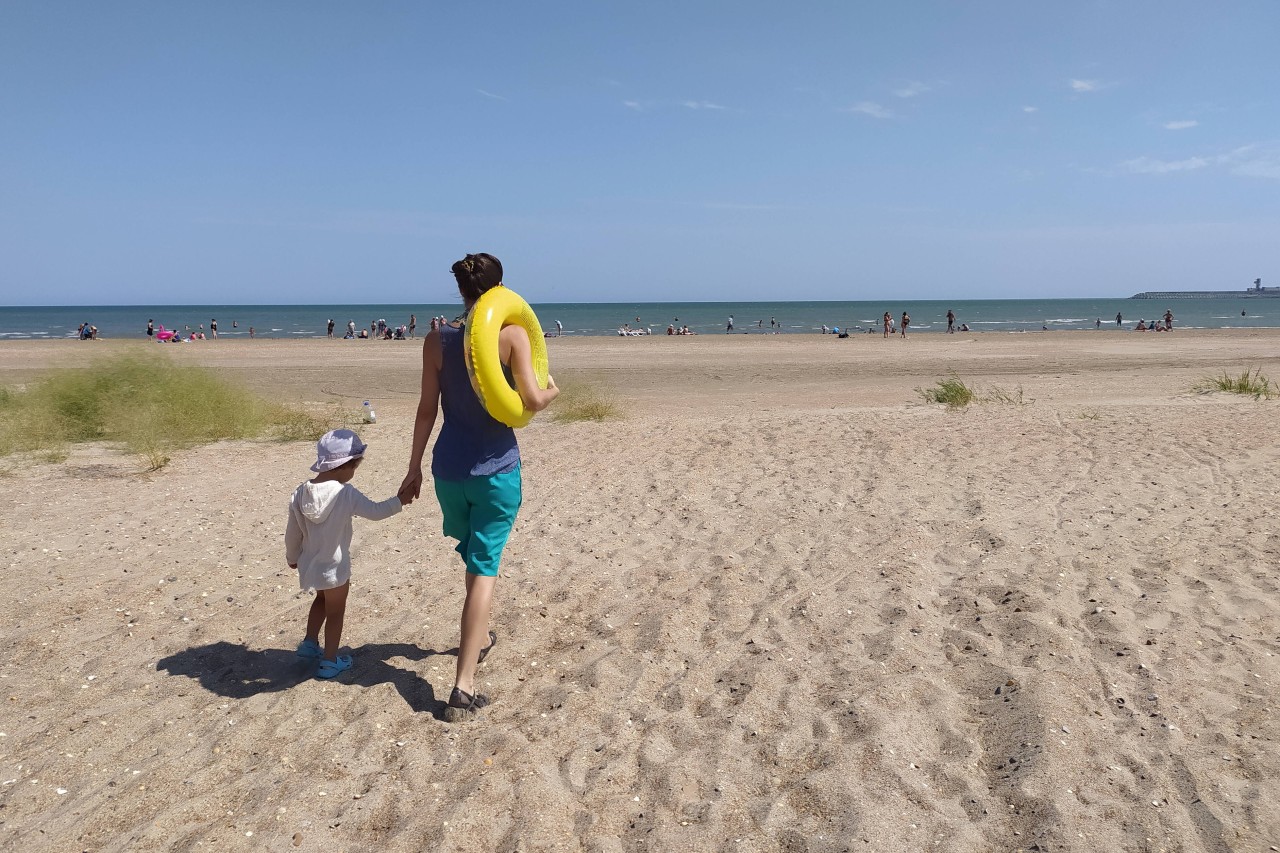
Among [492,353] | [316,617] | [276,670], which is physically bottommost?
[276,670]

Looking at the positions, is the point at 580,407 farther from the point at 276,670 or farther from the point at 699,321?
the point at 699,321

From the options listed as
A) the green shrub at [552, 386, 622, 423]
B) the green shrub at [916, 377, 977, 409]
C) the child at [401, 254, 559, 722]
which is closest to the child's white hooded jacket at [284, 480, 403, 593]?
the child at [401, 254, 559, 722]

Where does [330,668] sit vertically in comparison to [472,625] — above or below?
below

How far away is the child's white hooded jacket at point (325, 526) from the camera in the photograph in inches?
151

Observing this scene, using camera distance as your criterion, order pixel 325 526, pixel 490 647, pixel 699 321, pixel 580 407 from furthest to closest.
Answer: pixel 699 321 < pixel 580 407 < pixel 490 647 < pixel 325 526

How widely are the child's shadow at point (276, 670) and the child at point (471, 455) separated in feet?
1.12

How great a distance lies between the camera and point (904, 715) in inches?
142

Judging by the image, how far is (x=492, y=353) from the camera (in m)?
3.45

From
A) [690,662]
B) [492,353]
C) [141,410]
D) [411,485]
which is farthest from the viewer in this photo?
[141,410]

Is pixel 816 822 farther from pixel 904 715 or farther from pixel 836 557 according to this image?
pixel 836 557

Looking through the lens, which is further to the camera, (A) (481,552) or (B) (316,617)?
(B) (316,617)

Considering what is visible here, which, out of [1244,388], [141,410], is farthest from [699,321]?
[141,410]

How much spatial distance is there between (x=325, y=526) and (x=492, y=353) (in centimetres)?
113

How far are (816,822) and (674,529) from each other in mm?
3487
